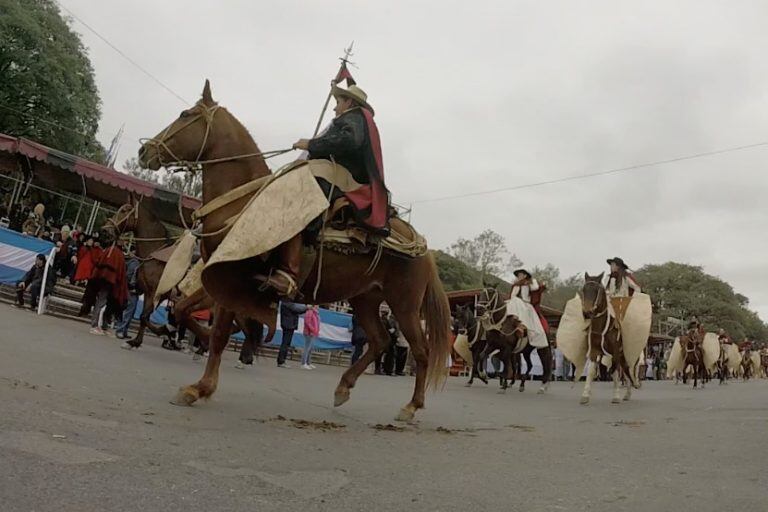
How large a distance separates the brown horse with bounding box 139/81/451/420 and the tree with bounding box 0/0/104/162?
27882mm

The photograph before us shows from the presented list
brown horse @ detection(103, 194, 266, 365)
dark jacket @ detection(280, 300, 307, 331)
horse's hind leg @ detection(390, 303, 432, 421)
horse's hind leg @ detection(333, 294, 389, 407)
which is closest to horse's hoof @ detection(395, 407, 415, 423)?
horse's hind leg @ detection(390, 303, 432, 421)

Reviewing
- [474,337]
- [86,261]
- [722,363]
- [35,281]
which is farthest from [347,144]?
[722,363]

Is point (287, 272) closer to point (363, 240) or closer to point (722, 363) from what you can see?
point (363, 240)

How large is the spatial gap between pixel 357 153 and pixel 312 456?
10.1 ft

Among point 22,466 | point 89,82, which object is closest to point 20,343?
point 22,466

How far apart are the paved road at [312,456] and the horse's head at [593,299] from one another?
4126 mm

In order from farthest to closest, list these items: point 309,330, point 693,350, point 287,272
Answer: point 693,350 → point 309,330 → point 287,272

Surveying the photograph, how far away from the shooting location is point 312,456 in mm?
3936

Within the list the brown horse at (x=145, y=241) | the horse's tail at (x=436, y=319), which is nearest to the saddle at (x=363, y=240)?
the horse's tail at (x=436, y=319)

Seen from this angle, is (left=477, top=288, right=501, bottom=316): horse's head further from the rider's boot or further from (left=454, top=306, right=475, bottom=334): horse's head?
the rider's boot

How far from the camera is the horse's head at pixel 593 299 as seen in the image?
37.3 ft

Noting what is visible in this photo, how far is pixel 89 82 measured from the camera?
117 ft

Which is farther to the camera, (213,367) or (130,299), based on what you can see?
(130,299)

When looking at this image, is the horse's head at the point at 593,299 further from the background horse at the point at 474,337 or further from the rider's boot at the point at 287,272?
the rider's boot at the point at 287,272
